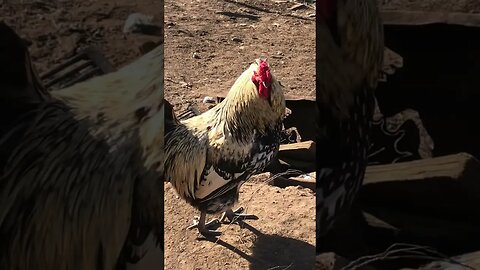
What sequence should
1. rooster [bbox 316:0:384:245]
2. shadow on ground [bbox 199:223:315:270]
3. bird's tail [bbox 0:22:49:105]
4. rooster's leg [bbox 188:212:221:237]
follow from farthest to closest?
rooster's leg [bbox 188:212:221:237]
shadow on ground [bbox 199:223:315:270]
rooster [bbox 316:0:384:245]
bird's tail [bbox 0:22:49:105]

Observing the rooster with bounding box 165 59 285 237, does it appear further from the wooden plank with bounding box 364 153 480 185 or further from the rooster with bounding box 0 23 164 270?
the wooden plank with bounding box 364 153 480 185

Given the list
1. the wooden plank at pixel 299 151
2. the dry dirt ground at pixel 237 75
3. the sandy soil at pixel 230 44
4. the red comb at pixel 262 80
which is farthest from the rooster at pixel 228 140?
the sandy soil at pixel 230 44

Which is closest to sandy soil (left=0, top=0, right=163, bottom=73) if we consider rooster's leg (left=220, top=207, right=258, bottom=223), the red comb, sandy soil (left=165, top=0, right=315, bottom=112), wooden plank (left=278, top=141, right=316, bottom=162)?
the red comb

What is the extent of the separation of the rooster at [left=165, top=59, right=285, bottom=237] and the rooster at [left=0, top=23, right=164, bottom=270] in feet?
5.68

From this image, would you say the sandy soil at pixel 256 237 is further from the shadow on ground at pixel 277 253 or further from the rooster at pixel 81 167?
the rooster at pixel 81 167

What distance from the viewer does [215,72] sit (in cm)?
795

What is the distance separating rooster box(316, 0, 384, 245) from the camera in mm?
2447

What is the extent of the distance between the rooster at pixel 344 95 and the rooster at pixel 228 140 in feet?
5.84

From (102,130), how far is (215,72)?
219 inches

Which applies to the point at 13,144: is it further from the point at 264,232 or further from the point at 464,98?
the point at 264,232

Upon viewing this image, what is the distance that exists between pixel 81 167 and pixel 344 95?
3.20 ft

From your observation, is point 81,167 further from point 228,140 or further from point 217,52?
point 217,52

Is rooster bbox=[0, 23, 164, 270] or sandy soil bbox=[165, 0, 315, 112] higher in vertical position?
rooster bbox=[0, 23, 164, 270]

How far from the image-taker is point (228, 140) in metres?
4.32
